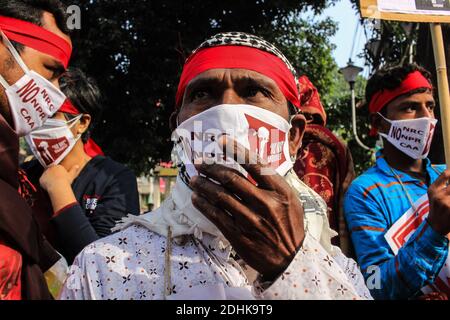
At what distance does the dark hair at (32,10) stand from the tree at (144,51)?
683cm

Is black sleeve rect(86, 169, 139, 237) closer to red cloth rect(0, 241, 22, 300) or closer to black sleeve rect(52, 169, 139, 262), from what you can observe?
black sleeve rect(52, 169, 139, 262)

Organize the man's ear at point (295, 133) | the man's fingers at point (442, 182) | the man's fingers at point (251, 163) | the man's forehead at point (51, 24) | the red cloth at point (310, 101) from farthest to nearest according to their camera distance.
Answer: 1. the red cloth at point (310, 101)
2. the man's forehead at point (51, 24)
3. the man's fingers at point (442, 182)
4. the man's ear at point (295, 133)
5. the man's fingers at point (251, 163)

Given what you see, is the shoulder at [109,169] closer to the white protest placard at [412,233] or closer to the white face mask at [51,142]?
the white face mask at [51,142]

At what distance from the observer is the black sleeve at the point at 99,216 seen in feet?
7.61

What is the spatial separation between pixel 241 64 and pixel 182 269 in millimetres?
732

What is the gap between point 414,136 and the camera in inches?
121

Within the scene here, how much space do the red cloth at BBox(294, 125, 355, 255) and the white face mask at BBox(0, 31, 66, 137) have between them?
176 centimetres

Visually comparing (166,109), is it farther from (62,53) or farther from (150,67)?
(62,53)

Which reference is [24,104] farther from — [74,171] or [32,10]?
[74,171]

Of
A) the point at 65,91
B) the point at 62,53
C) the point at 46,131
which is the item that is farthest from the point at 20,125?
the point at 65,91

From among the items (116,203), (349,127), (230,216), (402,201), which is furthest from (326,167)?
(349,127)

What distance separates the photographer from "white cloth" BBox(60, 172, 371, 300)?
1.31m

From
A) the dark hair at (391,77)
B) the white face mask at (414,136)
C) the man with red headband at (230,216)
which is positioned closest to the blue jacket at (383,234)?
the white face mask at (414,136)

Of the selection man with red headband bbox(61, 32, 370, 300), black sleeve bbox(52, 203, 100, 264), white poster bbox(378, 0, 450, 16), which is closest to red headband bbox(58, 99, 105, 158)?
black sleeve bbox(52, 203, 100, 264)
